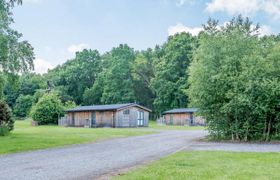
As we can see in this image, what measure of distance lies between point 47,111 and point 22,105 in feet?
87.5

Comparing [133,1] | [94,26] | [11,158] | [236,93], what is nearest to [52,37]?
[94,26]

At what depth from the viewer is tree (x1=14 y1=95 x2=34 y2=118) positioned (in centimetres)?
6550

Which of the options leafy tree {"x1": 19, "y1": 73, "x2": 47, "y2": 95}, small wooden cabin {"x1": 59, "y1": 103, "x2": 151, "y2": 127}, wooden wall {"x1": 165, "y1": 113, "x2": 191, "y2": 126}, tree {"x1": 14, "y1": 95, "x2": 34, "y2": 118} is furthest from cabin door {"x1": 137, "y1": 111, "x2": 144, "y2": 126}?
leafy tree {"x1": 19, "y1": 73, "x2": 47, "y2": 95}

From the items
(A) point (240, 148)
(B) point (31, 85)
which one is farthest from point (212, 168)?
(B) point (31, 85)

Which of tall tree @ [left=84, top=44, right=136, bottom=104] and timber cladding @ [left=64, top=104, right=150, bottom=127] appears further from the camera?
tall tree @ [left=84, top=44, right=136, bottom=104]

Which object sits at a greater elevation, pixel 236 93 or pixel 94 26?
pixel 94 26

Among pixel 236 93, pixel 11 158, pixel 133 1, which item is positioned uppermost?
pixel 133 1

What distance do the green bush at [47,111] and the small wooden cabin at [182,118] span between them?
14.1 m

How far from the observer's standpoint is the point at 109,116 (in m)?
36.6

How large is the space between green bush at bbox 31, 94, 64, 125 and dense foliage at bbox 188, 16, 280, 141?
27.0 m

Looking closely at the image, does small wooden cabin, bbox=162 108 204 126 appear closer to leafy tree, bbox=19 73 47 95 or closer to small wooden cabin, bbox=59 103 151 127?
small wooden cabin, bbox=59 103 151 127

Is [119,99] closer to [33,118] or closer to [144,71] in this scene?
[144,71]

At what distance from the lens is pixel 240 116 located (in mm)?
18062

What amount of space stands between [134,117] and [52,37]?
12892 mm
